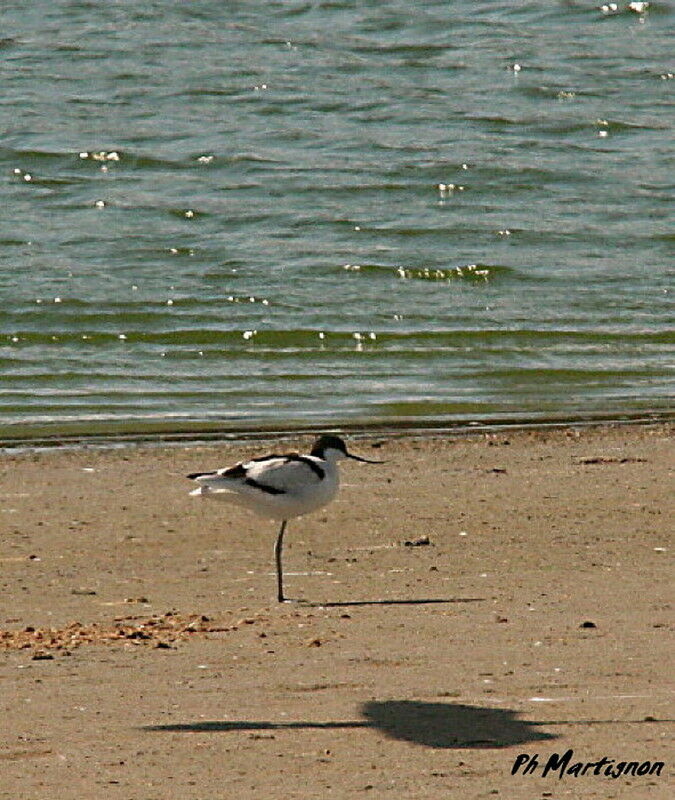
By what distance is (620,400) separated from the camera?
44.8ft

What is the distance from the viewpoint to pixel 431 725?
593cm

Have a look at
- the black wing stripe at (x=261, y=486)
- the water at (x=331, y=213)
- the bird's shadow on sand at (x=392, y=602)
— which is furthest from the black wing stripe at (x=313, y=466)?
the water at (x=331, y=213)

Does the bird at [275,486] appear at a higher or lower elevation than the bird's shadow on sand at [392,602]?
higher

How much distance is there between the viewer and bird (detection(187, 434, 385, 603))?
28.1ft

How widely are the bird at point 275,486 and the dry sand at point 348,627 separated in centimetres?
33

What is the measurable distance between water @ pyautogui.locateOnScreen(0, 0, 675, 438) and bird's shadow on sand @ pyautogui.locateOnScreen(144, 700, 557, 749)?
6652 mm

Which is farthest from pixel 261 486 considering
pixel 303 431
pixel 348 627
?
pixel 303 431

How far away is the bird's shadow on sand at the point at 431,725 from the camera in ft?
18.9

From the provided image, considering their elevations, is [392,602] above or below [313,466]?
below

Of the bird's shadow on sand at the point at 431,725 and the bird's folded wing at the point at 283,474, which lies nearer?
the bird's shadow on sand at the point at 431,725

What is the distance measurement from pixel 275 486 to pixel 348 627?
1.28m

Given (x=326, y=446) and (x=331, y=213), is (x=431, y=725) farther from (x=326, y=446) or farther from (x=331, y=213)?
(x=331, y=213)

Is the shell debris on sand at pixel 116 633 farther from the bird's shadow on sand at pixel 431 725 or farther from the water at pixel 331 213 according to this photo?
the water at pixel 331 213

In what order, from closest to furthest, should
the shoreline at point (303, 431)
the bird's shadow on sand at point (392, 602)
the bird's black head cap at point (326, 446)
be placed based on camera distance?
1. the bird's shadow on sand at point (392, 602)
2. the bird's black head cap at point (326, 446)
3. the shoreline at point (303, 431)
